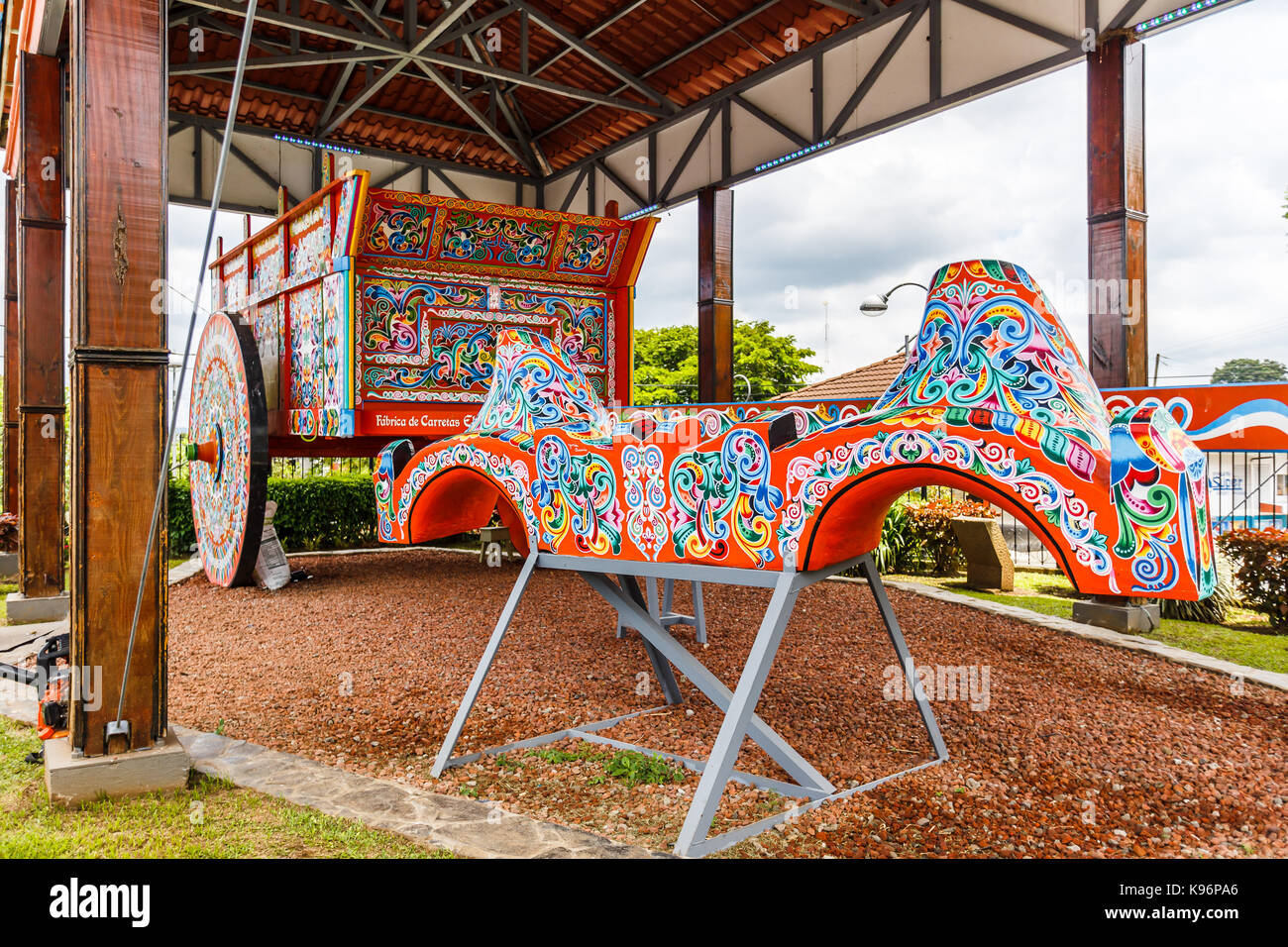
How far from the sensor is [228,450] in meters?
6.20

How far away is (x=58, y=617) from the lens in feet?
20.2

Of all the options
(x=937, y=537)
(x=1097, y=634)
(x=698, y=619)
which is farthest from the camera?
(x=937, y=537)

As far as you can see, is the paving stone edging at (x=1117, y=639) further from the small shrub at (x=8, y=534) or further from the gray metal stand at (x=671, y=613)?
the small shrub at (x=8, y=534)

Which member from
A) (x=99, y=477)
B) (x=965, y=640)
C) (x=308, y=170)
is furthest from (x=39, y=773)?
(x=308, y=170)

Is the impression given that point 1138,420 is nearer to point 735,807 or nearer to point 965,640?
point 735,807

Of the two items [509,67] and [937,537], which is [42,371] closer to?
[509,67]

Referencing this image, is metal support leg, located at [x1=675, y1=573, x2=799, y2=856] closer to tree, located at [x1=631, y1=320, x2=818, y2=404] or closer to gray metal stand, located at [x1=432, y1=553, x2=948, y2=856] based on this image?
Answer: gray metal stand, located at [x1=432, y1=553, x2=948, y2=856]

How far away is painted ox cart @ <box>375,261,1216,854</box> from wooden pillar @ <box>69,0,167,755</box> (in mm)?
1071

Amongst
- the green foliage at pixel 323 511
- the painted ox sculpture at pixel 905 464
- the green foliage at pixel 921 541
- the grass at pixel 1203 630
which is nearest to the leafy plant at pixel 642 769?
the painted ox sculpture at pixel 905 464

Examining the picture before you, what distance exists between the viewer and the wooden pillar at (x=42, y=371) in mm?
6008

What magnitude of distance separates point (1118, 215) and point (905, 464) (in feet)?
16.1

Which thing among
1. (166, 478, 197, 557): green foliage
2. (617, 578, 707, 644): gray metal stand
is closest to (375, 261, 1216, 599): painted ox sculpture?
(617, 578, 707, 644): gray metal stand

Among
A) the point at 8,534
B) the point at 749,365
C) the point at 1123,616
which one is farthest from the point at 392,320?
the point at 749,365

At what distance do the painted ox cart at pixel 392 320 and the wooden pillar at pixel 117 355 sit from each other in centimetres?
225
